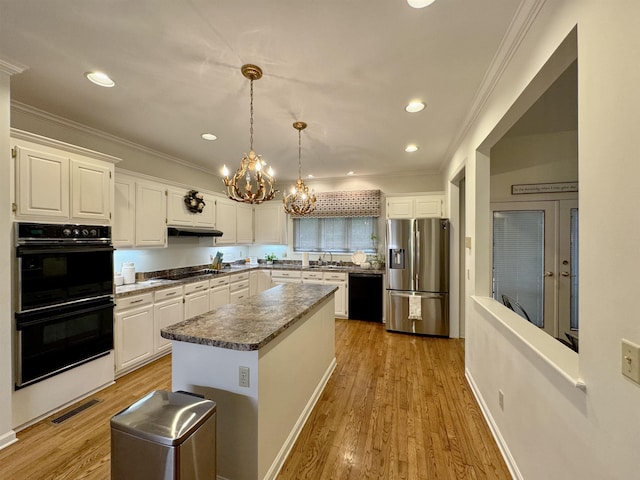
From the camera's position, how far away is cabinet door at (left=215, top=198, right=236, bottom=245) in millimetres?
4665

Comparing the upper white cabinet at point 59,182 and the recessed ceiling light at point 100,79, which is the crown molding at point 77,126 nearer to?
the upper white cabinet at point 59,182

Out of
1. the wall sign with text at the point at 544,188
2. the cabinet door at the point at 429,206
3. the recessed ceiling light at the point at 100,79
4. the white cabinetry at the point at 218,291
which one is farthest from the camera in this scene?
the cabinet door at the point at 429,206

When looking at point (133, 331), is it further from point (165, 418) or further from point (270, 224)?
point (270, 224)

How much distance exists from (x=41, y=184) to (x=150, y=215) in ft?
4.19

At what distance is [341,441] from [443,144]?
3.37m

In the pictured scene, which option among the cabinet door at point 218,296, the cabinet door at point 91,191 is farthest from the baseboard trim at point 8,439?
the cabinet door at point 218,296

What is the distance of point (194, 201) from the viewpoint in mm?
4027

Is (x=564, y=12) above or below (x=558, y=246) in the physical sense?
above

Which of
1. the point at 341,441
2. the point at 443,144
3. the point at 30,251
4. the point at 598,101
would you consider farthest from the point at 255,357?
the point at 443,144

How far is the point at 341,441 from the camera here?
1926mm

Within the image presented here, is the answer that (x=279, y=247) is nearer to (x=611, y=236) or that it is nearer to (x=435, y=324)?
(x=435, y=324)

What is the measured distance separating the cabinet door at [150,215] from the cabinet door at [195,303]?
2.71 feet

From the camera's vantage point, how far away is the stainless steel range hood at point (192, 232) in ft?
12.2

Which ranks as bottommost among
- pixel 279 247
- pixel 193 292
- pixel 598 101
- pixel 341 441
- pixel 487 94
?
pixel 341 441
